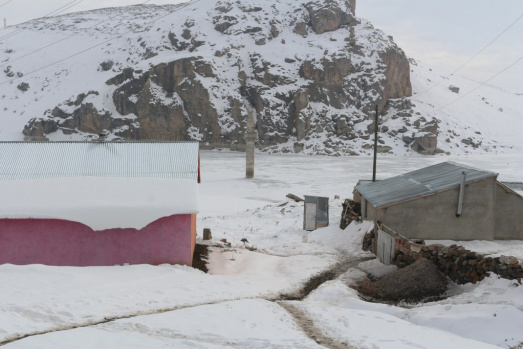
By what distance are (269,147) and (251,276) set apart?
83844mm

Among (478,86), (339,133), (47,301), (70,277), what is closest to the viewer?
(47,301)

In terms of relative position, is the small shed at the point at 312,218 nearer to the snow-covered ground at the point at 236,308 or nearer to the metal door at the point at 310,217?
the metal door at the point at 310,217

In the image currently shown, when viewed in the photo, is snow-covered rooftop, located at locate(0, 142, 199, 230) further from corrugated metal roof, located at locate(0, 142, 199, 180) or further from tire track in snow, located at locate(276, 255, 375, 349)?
tire track in snow, located at locate(276, 255, 375, 349)

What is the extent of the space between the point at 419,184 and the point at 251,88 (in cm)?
A: 8770

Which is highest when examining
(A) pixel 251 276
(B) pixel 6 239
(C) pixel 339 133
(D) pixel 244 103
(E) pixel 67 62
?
(E) pixel 67 62

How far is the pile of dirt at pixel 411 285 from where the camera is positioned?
12844 millimetres

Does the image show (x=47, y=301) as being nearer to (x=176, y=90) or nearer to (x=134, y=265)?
(x=134, y=265)

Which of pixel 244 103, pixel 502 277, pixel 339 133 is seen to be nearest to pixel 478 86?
pixel 339 133

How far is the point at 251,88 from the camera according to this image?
342 feet

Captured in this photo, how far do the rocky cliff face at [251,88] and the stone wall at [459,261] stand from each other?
76731 mm

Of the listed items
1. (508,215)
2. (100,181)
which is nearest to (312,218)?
(508,215)

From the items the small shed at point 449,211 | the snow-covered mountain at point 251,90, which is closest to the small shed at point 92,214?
the small shed at point 449,211

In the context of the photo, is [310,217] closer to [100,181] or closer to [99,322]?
[100,181]

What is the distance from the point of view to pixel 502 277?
12.0 metres
